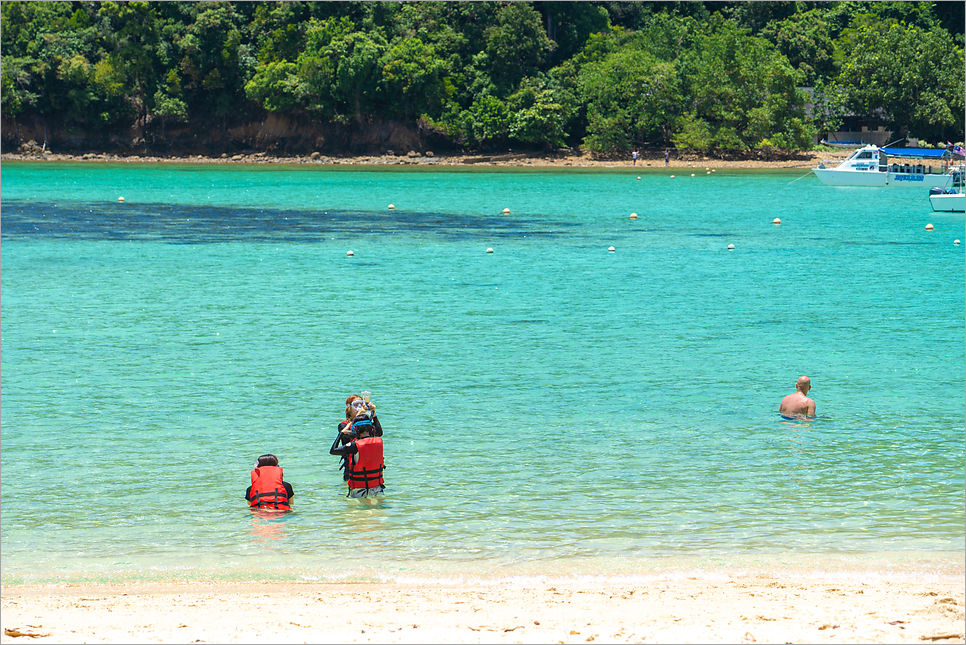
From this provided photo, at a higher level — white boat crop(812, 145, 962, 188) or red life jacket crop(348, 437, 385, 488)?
white boat crop(812, 145, 962, 188)

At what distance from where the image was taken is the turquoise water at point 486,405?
11672 mm

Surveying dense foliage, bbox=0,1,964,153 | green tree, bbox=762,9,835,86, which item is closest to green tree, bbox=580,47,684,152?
dense foliage, bbox=0,1,964,153

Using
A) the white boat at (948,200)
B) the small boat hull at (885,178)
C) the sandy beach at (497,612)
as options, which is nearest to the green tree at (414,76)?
the small boat hull at (885,178)

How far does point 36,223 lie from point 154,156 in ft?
244

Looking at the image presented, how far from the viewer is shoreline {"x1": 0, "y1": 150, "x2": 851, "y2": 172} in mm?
103938

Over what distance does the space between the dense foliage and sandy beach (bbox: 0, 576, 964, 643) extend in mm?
97648

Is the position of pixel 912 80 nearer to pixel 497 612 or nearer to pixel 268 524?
pixel 268 524

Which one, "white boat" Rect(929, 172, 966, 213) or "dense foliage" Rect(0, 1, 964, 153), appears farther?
"dense foliage" Rect(0, 1, 964, 153)

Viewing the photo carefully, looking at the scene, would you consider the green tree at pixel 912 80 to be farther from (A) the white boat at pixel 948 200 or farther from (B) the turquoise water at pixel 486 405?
(B) the turquoise water at pixel 486 405

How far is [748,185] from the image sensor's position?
8044 centimetres

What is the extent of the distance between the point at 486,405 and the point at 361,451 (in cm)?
562

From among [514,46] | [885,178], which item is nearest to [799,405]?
[885,178]

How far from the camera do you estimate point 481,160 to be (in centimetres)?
11119

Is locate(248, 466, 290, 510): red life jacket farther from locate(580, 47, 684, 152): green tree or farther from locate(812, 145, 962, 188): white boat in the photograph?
locate(580, 47, 684, 152): green tree
